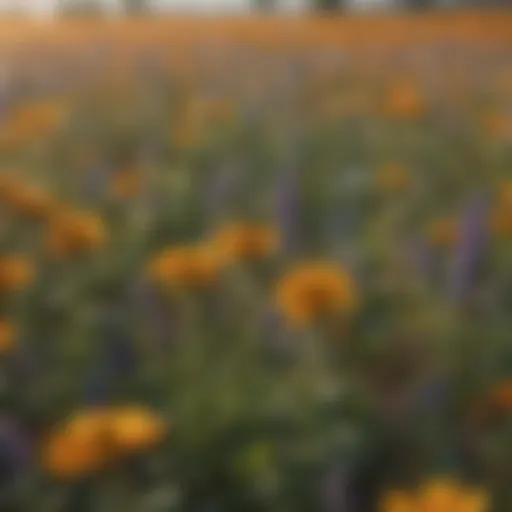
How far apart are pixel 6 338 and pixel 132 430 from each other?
0.50 feet

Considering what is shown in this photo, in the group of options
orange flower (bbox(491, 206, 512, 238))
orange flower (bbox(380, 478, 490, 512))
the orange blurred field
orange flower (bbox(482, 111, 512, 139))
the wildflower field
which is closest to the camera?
orange flower (bbox(380, 478, 490, 512))

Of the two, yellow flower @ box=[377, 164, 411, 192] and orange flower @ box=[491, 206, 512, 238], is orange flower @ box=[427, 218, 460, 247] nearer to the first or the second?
orange flower @ box=[491, 206, 512, 238]

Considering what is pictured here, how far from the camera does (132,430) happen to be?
0.59 m

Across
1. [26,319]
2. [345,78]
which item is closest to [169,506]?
[26,319]

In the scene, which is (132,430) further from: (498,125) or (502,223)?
(498,125)

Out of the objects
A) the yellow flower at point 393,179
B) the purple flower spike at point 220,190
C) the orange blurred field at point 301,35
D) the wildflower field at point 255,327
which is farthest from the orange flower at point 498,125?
the orange blurred field at point 301,35

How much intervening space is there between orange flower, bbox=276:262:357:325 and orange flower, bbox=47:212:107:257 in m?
0.16

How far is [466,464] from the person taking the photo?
0.65 metres

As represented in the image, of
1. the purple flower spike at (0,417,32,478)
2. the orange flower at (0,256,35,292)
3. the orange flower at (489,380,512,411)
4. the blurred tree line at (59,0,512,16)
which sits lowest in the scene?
the blurred tree line at (59,0,512,16)

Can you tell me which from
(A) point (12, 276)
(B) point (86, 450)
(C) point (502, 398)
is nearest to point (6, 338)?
(A) point (12, 276)

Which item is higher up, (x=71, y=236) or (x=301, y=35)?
(x=71, y=236)

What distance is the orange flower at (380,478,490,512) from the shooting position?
1.73ft

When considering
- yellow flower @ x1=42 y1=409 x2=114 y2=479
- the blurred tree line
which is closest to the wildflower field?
yellow flower @ x1=42 y1=409 x2=114 y2=479

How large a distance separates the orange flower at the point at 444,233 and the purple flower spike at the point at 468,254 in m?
0.07
